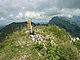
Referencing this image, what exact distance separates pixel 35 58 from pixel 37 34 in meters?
4.99

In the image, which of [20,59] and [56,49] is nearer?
[20,59]

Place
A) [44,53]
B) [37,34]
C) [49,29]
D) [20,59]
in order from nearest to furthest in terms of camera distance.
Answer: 1. [20,59]
2. [44,53]
3. [37,34]
4. [49,29]

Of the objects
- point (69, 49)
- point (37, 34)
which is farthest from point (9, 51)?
point (69, 49)

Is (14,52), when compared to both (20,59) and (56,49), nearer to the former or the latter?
(20,59)

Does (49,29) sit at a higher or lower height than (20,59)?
higher

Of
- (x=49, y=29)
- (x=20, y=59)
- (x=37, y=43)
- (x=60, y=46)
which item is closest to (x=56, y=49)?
(x=60, y=46)

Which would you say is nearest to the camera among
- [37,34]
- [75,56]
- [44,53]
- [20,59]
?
[20,59]

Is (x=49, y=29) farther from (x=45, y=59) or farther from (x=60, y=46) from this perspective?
(x=45, y=59)

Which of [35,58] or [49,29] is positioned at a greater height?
[49,29]

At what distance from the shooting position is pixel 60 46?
16531mm

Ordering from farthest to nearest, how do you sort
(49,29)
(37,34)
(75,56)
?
(49,29) < (37,34) < (75,56)

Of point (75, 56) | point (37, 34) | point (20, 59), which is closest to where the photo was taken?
point (20, 59)

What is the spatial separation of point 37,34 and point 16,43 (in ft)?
9.19

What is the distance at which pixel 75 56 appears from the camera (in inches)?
648
